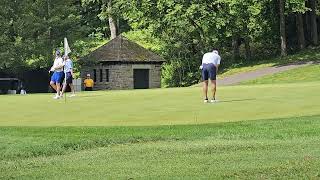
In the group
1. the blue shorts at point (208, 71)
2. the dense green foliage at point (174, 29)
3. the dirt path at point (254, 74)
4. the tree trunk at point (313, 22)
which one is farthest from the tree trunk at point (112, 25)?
the blue shorts at point (208, 71)

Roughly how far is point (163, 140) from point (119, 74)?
46301mm

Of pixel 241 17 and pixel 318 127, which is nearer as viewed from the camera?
pixel 318 127

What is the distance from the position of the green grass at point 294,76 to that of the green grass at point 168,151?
28.7 metres

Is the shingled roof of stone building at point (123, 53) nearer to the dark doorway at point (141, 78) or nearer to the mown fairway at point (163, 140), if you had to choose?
the dark doorway at point (141, 78)

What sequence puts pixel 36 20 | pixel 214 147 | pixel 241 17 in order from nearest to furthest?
pixel 214 147 < pixel 36 20 < pixel 241 17

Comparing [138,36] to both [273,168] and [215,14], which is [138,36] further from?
[273,168]

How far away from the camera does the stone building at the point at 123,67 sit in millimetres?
58344

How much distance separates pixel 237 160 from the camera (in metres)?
9.80

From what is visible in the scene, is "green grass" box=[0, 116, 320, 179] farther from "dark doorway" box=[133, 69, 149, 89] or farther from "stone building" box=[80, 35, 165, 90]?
"dark doorway" box=[133, 69, 149, 89]

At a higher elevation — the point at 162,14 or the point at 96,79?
the point at 162,14

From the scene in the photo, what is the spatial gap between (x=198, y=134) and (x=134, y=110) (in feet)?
15.7

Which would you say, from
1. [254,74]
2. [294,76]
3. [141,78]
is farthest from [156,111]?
[141,78]

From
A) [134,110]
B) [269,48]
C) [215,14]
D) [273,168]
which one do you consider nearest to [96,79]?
[215,14]

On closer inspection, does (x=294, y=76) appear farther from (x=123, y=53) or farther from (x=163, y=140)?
(x=163, y=140)
